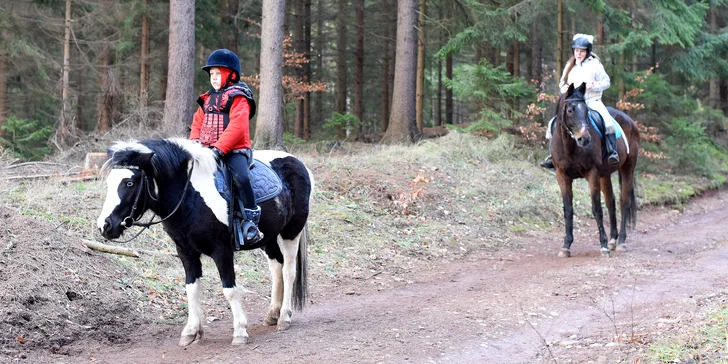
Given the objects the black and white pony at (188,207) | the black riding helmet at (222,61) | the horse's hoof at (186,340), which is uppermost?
the black riding helmet at (222,61)

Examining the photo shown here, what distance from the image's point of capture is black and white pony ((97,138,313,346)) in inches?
228

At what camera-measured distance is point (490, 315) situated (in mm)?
7555

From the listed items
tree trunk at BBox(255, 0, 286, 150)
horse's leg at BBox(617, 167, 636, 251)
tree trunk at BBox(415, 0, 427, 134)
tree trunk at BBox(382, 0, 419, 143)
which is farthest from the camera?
tree trunk at BBox(415, 0, 427, 134)

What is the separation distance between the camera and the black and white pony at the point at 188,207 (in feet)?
19.0

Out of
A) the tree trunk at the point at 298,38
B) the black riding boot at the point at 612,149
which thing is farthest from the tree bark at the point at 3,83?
the black riding boot at the point at 612,149

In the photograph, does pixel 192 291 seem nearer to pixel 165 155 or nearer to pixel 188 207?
pixel 188 207

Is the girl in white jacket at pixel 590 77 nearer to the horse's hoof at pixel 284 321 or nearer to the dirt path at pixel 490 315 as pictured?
the dirt path at pixel 490 315

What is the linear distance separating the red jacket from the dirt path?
1.93 m

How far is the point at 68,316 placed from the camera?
6965 millimetres

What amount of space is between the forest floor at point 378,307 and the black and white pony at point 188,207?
1.43ft

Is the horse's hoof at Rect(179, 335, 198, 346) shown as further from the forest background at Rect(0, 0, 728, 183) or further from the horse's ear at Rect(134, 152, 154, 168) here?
the forest background at Rect(0, 0, 728, 183)

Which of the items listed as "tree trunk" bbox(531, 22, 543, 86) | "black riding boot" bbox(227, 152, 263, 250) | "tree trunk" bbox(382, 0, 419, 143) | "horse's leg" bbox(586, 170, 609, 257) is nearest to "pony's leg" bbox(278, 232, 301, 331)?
"black riding boot" bbox(227, 152, 263, 250)

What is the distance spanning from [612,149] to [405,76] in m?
8.25

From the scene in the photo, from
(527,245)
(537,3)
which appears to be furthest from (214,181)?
(537,3)
